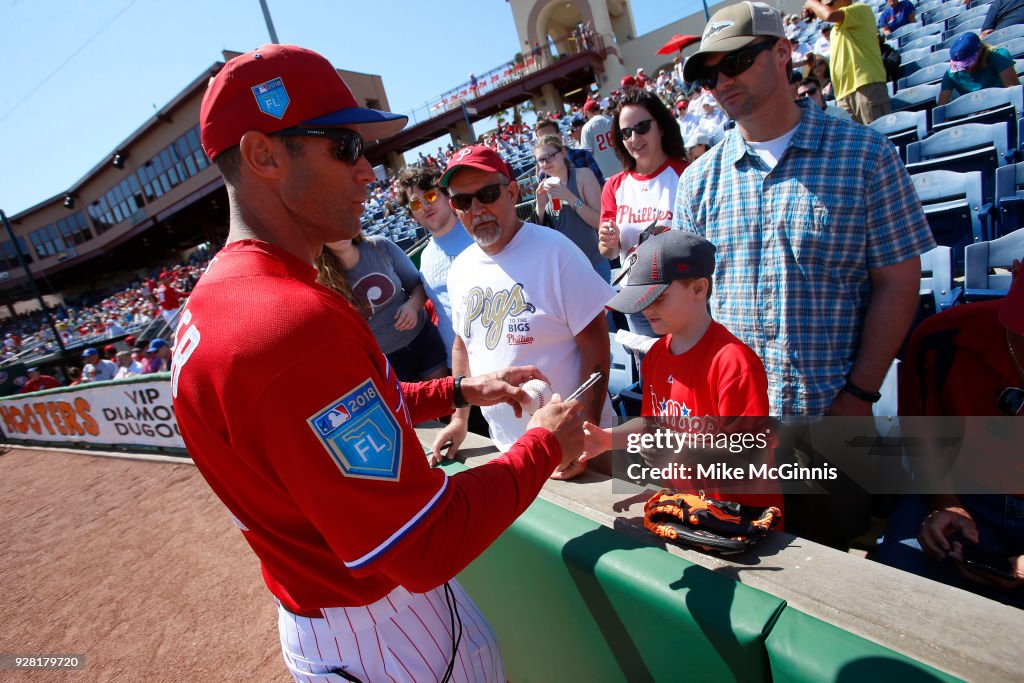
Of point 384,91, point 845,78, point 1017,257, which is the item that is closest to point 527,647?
point 1017,257

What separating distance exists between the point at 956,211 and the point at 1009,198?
0.30 m

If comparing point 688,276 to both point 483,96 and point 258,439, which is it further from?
point 483,96

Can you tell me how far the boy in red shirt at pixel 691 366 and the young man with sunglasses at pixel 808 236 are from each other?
0.89ft

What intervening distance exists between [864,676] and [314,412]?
1046 millimetres

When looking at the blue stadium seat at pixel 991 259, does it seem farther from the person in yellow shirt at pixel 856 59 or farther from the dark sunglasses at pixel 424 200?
the person in yellow shirt at pixel 856 59

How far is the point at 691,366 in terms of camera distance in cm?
177

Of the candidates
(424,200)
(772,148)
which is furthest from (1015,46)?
(424,200)

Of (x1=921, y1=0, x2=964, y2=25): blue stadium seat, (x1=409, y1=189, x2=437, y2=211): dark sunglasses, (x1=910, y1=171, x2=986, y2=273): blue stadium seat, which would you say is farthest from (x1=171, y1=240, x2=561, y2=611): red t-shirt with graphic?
(x1=921, y1=0, x2=964, y2=25): blue stadium seat

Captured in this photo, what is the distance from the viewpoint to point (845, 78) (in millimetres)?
5777

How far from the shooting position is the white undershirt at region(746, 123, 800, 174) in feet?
6.27

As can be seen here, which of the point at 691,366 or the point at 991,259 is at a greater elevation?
the point at 691,366

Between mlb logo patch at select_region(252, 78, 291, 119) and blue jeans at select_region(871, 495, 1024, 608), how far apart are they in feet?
6.82

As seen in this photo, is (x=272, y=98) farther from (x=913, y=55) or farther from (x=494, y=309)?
(x=913, y=55)

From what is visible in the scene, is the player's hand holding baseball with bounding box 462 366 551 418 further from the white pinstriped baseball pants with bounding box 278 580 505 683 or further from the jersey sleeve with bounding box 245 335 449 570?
the jersey sleeve with bounding box 245 335 449 570
